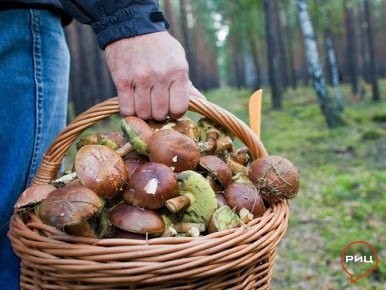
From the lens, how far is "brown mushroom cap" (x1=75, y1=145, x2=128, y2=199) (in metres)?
1.37

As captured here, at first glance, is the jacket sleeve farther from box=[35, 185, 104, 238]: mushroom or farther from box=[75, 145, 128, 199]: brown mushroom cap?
box=[35, 185, 104, 238]: mushroom

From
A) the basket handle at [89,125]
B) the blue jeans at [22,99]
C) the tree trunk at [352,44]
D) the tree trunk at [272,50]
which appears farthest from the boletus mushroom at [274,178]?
the tree trunk at [352,44]

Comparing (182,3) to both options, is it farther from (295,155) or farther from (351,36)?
(295,155)

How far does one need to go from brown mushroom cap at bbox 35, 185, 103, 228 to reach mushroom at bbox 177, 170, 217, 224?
1.10ft

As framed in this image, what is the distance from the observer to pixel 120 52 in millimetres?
1555

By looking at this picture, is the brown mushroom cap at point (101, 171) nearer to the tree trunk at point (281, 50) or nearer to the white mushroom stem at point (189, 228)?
the white mushroom stem at point (189, 228)

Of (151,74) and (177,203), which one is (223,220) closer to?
(177,203)

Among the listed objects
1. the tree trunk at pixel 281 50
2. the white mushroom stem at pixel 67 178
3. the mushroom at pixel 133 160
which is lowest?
the tree trunk at pixel 281 50

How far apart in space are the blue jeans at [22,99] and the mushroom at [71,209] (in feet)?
2.13

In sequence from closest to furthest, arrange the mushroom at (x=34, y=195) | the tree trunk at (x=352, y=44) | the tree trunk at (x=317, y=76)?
the mushroom at (x=34, y=195) → the tree trunk at (x=317, y=76) → the tree trunk at (x=352, y=44)

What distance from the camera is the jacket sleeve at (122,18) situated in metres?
1.54

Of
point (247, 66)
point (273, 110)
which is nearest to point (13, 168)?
point (273, 110)

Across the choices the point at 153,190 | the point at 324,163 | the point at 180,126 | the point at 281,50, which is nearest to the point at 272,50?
the point at 281,50

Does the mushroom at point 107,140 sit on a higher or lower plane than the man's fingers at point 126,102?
lower
